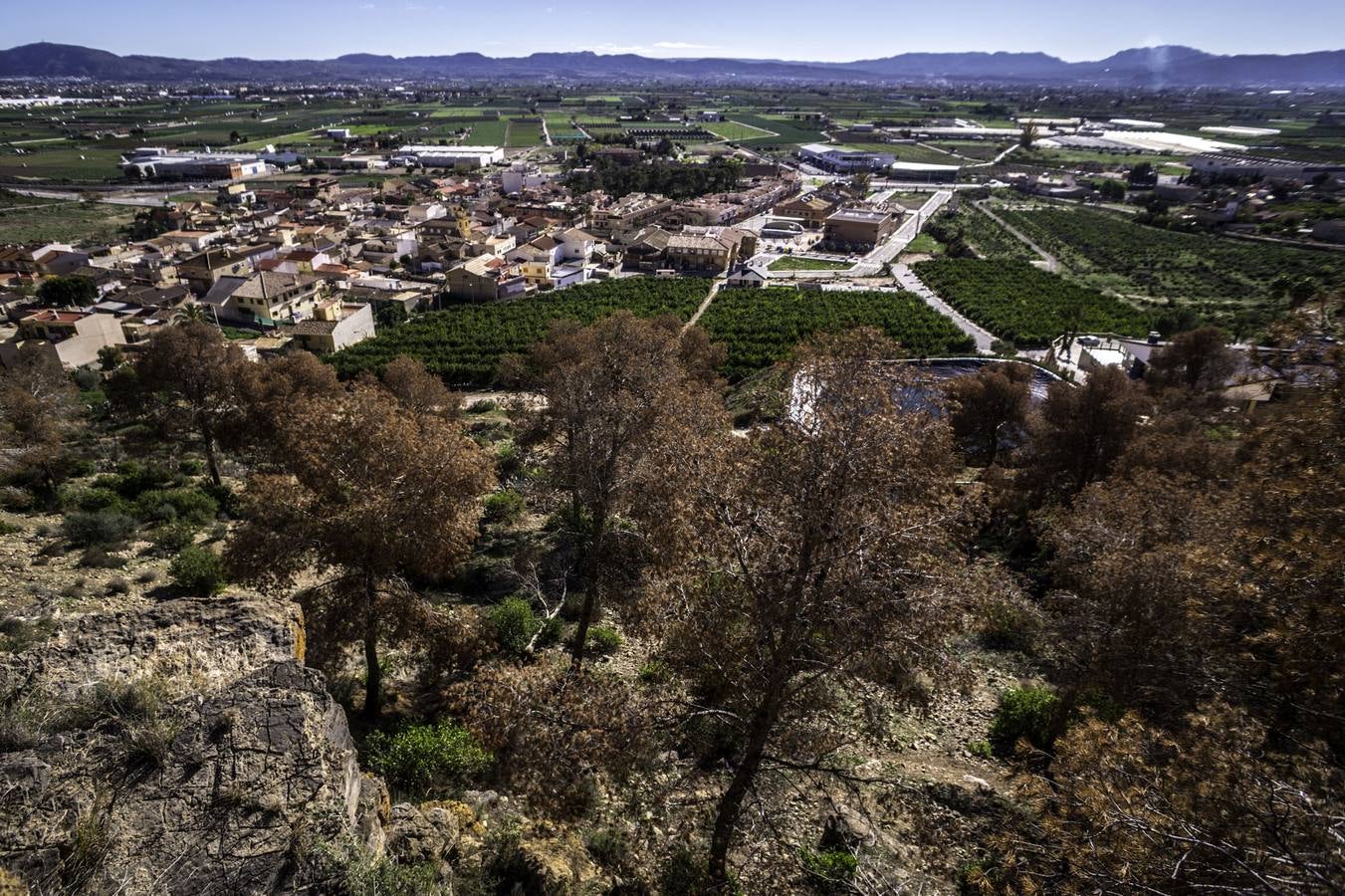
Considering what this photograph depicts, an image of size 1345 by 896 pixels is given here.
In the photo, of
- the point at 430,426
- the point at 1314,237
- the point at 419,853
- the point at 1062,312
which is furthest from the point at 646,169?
the point at 419,853

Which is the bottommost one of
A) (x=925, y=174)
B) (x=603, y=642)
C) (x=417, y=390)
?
(x=603, y=642)

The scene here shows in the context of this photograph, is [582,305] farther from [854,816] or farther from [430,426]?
[854,816]

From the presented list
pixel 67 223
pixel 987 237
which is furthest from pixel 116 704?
pixel 67 223

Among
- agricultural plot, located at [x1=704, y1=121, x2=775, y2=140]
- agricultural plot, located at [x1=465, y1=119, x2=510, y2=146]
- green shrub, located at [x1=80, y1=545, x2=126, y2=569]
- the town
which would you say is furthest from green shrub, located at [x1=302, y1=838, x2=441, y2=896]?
agricultural plot, located at [x1=704, y1=121, x2=775, y2=140]

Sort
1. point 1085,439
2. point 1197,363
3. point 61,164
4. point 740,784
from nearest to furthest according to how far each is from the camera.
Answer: point 740,784
point 1085,439
point 1197,363
point 61,164

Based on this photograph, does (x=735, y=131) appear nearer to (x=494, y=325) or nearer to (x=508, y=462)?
(x=494, y=325)

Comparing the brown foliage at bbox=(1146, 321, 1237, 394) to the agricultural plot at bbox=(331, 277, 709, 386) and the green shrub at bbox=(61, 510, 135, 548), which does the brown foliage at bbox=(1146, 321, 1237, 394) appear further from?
the green shrub at bbox=(61, 510, 135, 548)
